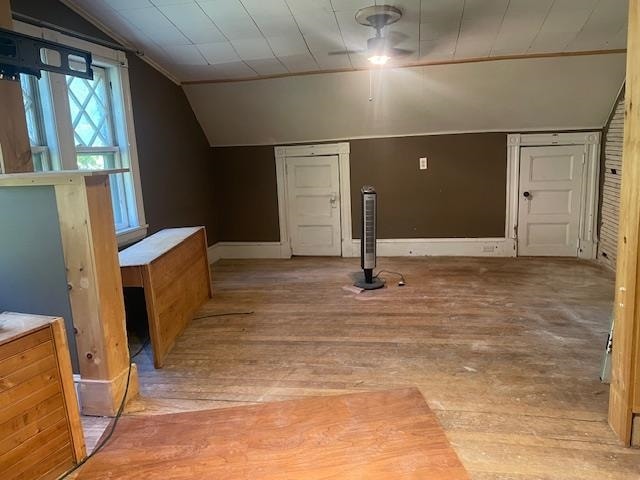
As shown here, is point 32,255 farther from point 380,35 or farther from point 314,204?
point 314,204

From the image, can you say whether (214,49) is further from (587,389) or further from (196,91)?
(587,389)

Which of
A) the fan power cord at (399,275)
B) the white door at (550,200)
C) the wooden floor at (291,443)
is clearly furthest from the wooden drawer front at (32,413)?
the white door at (550,200)

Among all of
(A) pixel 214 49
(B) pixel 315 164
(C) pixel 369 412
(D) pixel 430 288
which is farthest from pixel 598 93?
(C) pixel 369 412

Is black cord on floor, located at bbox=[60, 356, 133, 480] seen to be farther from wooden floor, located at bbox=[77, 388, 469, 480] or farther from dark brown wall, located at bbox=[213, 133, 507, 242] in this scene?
dark brown wall, located at bbox=[213, 133, 507, 242]

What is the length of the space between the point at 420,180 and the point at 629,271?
365cm

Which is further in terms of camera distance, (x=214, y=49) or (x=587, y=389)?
(x=214, y=49)

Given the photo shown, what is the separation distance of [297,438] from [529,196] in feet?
14.4

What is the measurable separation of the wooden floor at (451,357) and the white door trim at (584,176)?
635 millimetres

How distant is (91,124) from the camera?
3.63m

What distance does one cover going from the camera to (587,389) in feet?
8.20

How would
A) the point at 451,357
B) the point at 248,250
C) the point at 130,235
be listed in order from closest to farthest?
the point at 451,357, the point at 130,235, the point at 248,250

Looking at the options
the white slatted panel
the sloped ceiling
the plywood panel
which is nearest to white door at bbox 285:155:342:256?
the sloped ceiling

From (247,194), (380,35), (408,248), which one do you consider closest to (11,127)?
(380,35)

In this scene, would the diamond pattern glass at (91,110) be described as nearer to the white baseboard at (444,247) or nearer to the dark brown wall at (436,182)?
the dark brown wall at (436,182)
